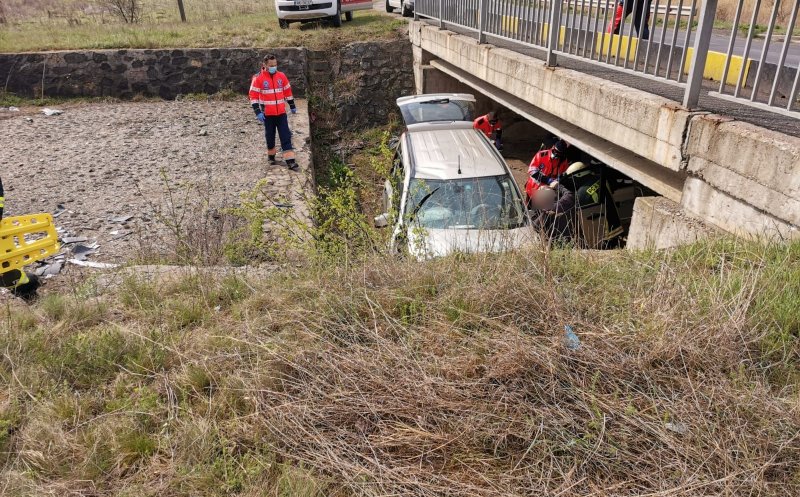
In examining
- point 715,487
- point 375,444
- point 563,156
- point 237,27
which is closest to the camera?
point 715,487

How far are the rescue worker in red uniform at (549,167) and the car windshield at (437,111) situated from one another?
2.19 meters

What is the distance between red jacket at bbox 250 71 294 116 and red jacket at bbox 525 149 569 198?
4.77m

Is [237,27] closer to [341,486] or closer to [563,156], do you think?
[563,156]

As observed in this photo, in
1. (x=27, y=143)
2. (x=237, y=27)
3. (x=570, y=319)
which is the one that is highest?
(x=237, y=27)

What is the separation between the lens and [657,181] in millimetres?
4711

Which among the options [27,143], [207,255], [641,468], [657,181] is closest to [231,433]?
[641,468]

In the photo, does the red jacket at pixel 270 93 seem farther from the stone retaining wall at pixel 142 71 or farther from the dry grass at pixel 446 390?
the dry grass at pixel 446 390

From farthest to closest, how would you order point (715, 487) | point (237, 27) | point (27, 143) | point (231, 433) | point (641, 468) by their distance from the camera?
point (237, 27)
point (27, 143)
point (231, 433)
point (641, 468)
point (715, 487)

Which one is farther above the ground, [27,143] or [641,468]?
[641,468]

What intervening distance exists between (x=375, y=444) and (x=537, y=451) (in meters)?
0.68

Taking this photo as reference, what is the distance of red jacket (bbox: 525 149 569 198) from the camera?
707 cm

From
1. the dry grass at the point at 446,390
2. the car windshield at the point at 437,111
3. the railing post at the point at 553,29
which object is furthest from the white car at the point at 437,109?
the dry grass at the point at 446,390

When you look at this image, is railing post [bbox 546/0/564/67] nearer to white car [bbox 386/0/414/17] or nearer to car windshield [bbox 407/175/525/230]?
car windshield [bbox 407/175/525/230]

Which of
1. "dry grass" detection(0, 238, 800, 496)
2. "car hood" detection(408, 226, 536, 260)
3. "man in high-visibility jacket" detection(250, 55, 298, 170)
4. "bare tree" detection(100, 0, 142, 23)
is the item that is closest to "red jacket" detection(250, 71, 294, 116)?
"man in high-visibility jacket" detection(250, 55, 298, 170)
